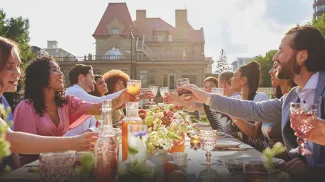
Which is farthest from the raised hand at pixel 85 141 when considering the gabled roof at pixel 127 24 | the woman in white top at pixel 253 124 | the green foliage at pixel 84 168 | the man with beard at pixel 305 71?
the gabled roof at pixel 127 24

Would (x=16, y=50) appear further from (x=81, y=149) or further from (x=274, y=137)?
(x=274, y=137)

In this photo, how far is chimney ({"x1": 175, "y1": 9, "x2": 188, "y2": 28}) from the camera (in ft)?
168

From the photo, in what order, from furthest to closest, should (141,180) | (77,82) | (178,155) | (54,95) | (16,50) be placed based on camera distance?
(77,82) → (54,95) → (16,50) → (178,155) → (141,180)

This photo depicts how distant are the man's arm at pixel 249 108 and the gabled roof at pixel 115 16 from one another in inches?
1804

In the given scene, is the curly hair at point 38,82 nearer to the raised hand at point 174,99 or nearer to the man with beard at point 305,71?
the raised hand at point 174,99

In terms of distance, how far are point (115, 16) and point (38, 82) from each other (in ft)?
155

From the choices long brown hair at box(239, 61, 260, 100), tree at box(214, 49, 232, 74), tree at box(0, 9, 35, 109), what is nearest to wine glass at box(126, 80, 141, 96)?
long brown hair at box(239, 61, 260, 100)

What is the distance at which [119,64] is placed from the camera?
141ft

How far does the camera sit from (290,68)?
2.96m

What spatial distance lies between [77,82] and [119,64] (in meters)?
36.8

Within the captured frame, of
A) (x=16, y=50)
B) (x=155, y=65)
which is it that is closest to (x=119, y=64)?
(x=155, y=65)

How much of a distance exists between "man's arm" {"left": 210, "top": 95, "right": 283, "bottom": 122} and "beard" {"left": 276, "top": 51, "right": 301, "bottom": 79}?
1.67ft

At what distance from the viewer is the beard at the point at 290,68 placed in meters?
2.93

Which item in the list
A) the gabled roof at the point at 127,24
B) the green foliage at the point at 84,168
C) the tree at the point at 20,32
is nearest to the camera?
the green foliage at the point at 84,168
